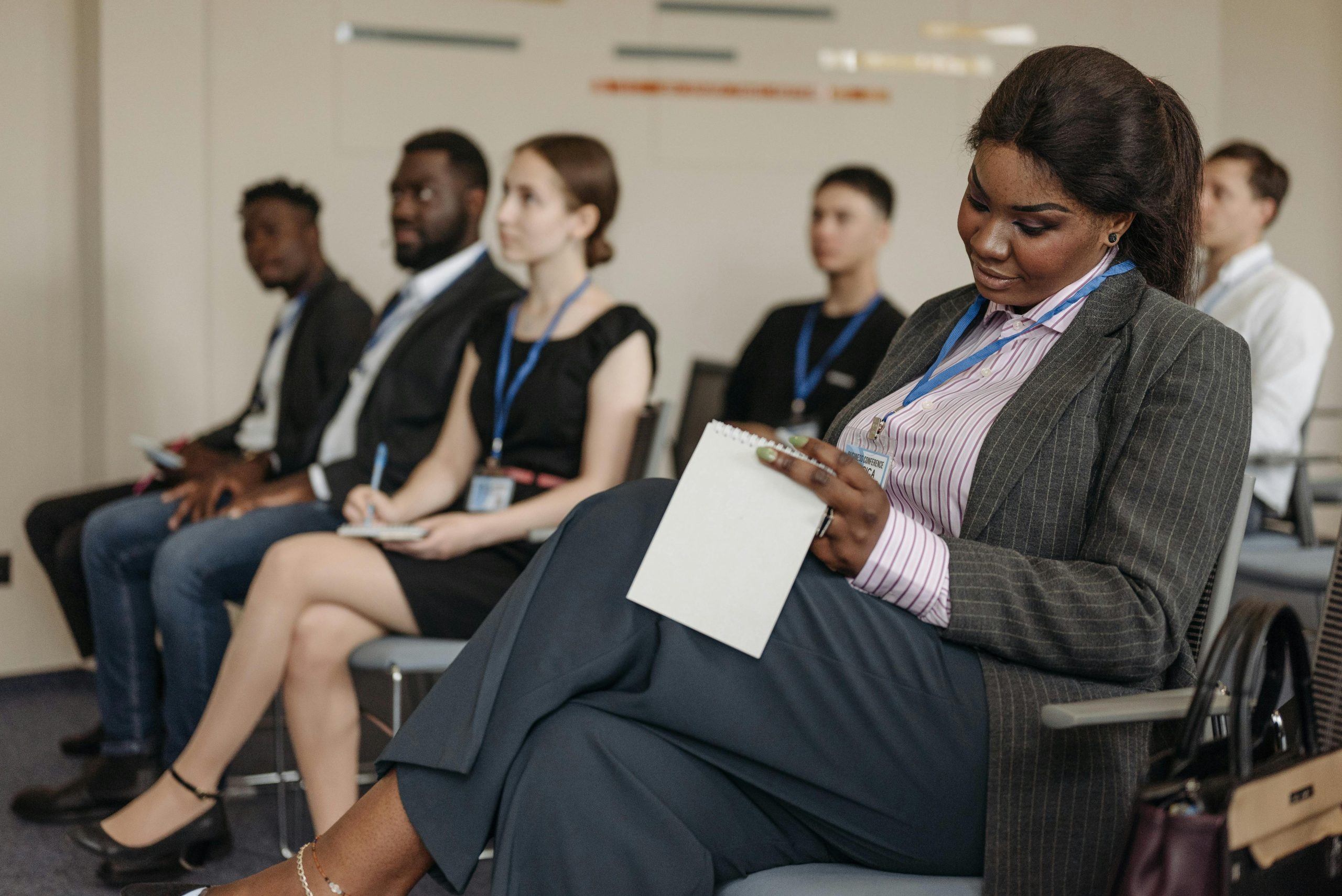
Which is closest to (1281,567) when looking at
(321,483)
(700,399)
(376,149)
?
(700,399)

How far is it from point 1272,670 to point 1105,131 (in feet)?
2.05

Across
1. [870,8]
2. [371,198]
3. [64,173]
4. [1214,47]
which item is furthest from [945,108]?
[64,173]

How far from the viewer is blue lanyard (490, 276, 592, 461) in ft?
8.13

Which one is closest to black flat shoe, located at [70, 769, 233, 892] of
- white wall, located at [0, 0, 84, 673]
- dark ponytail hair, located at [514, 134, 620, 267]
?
dark ponytail hair, located at [514, 134, 620, 267]

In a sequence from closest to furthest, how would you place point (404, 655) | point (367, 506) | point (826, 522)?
point (826, 522), point (404, 655), point (367, 506)

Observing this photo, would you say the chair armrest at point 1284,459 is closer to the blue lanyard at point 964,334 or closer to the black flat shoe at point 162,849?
the blue lanyard at point 964,334

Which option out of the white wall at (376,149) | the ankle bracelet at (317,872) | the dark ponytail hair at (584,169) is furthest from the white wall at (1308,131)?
the ankle bracelet at (317,872)

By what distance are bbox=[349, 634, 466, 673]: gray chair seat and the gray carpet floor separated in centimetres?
42

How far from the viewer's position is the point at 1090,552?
1.30 m

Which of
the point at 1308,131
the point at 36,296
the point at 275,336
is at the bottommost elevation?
the point at 275,336

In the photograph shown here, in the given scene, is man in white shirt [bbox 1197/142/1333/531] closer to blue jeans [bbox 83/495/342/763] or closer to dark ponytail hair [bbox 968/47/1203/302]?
dark ponytail hair [bbox 968/47/1203/302]

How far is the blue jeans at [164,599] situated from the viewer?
2473 millimetres

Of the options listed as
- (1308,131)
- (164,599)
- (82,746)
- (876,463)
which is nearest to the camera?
(876,463)

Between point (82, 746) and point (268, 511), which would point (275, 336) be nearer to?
point (268, 511)
